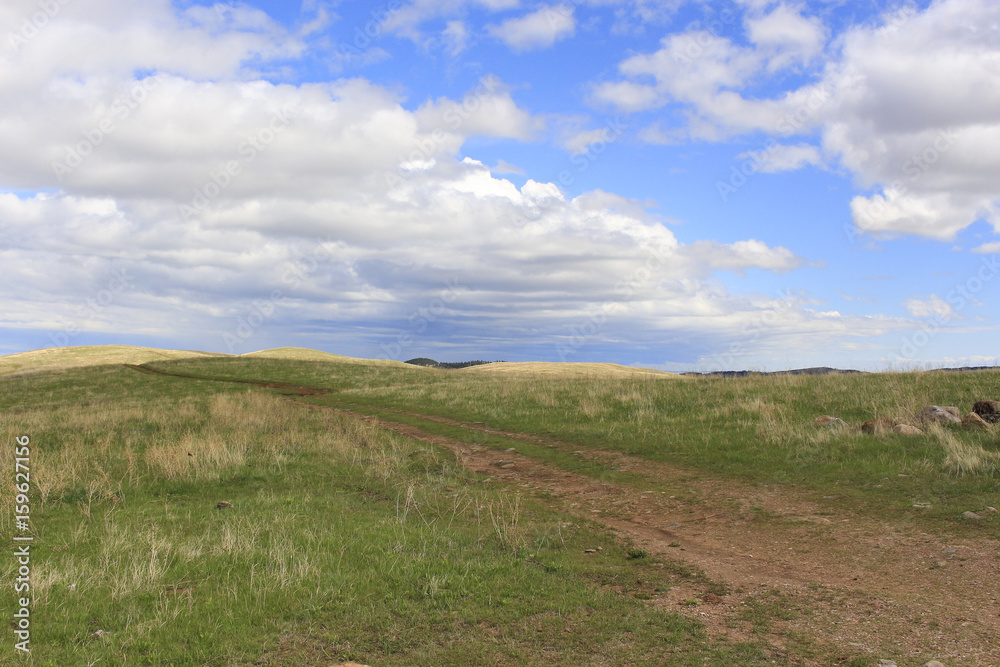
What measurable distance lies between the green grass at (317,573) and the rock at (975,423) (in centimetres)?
1002

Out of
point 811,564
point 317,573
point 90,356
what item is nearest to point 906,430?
point 811,564

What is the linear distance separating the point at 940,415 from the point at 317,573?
14790 mm

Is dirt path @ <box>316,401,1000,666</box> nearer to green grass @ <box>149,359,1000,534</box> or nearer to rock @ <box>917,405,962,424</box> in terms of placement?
green grass @ <box>149,359,1000,534</box>

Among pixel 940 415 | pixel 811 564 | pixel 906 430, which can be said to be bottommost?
pixel 811 564

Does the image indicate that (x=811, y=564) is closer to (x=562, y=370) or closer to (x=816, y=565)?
(x=816, y=565)

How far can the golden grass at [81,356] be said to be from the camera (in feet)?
233

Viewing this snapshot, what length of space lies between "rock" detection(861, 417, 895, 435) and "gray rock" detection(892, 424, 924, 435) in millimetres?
179

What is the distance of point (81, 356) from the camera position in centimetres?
7794

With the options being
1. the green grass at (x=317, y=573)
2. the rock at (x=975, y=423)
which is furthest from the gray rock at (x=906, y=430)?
the green grass at (x=317, y=573)

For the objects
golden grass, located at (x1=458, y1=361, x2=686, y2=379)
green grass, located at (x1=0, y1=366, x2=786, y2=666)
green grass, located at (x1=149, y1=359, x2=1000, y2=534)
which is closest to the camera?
green grass, located at (x1=0, y1=366, x2=786, y2=666)

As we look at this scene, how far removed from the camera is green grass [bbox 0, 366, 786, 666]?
574 cm

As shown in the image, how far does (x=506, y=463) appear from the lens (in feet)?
50.3

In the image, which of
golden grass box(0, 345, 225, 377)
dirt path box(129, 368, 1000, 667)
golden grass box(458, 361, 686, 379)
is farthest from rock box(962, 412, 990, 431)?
golden grass box(0, 345, 225, 377)

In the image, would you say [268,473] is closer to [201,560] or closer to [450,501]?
[450,501]
